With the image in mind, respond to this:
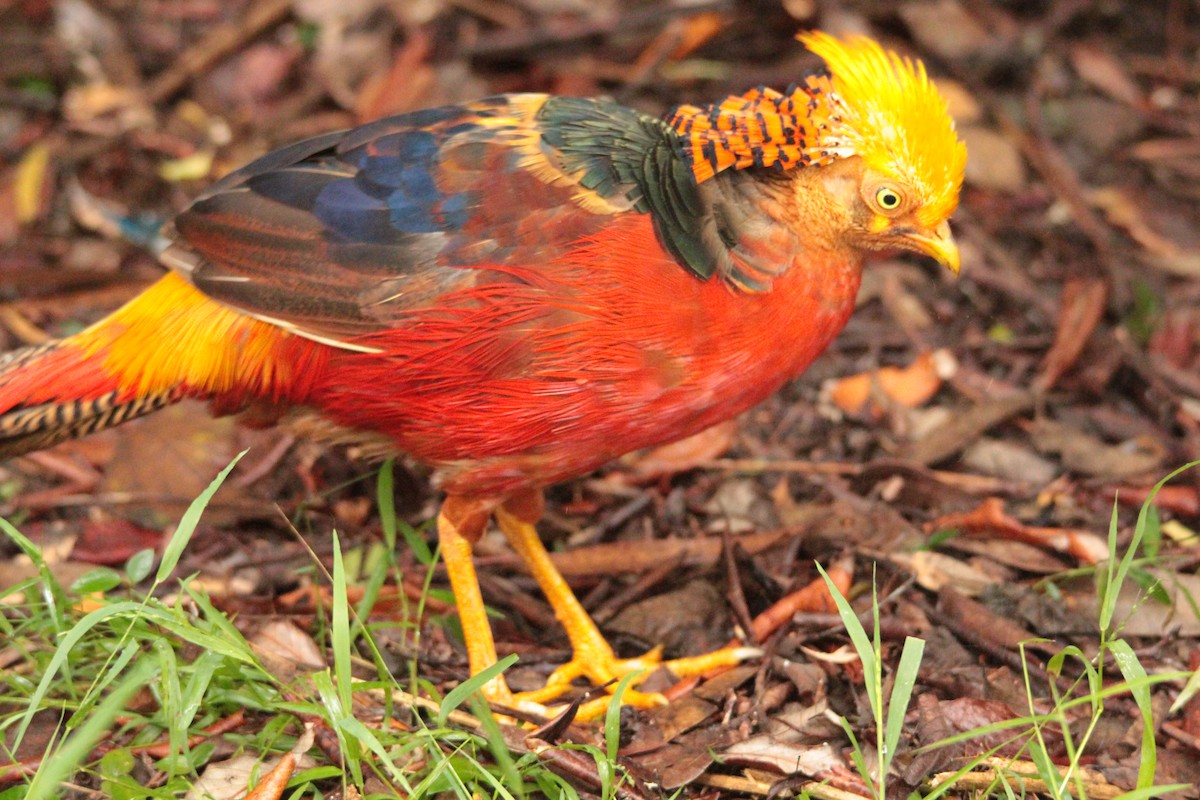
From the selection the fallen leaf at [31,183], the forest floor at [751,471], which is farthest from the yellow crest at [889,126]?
the fallen leaf at [31,183]

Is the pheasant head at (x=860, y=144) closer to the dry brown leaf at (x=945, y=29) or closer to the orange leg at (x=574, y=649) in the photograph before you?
the orange leg at (x=574, y=649)

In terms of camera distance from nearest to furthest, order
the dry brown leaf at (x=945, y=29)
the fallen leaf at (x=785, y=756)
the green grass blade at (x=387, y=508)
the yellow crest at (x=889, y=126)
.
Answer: the fallen leaf at (x=785, y=756), the yellow crest at (x=889, y=126), the green grass blade at (x=387, y=508), the dry brown leaf at (x=945, y=29)

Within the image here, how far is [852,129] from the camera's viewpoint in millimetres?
3008

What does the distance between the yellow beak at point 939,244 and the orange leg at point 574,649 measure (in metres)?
1.14

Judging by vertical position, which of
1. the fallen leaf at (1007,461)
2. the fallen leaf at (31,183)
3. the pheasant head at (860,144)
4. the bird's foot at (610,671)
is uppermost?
the pheasant head at (860,144)

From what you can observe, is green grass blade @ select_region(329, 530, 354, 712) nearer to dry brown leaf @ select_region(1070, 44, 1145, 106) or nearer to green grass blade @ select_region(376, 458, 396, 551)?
green grass blade @ select_region(376, 458, 396, 551)

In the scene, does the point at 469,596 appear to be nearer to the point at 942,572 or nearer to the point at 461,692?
the point at 461,692

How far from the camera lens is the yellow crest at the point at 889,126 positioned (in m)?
2.99

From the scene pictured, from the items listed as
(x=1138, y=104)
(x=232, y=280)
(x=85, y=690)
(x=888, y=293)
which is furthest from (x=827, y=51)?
(x=1138, y=104)

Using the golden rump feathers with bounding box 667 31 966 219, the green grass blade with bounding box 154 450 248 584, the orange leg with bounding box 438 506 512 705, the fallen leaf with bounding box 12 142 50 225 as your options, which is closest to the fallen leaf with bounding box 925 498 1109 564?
the golden rump feathers with bounding box 667 31 966 219

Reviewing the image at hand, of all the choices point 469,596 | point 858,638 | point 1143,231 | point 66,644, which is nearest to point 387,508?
point 469,596

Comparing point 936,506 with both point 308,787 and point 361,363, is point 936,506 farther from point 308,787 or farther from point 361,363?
point 308,787

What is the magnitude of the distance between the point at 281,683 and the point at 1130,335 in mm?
3331

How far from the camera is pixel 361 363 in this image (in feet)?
10.6
